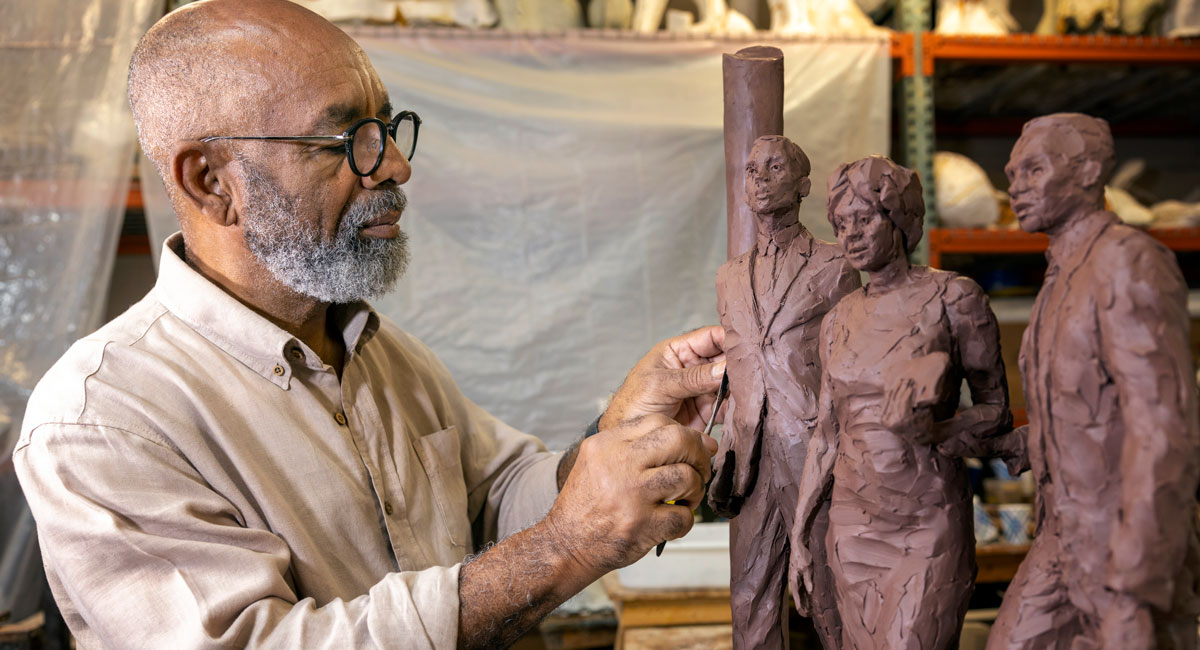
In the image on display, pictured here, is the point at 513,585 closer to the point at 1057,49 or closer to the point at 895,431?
the point at 895,431

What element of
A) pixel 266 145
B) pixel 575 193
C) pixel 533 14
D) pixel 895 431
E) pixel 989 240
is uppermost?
pixel 533 14

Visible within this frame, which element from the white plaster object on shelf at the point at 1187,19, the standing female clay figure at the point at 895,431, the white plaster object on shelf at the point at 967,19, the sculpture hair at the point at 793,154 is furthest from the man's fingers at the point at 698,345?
the white plaster object on shelf at the point at 1187,19

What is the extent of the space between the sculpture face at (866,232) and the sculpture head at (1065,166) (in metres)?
0.18

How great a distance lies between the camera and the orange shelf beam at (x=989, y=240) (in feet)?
9.02

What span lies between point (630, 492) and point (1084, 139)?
2.23 feet

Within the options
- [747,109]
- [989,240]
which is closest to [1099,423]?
[747,109]

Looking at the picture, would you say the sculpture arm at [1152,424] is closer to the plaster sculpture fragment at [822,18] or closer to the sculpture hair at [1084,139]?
the sculpture hair at [1084,139]

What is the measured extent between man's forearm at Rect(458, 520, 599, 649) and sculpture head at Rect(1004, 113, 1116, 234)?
75cm

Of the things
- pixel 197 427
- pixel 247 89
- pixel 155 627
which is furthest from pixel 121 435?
pixel 247 89

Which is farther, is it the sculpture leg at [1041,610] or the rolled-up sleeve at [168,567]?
the rolled-up sleeve at [168,567]

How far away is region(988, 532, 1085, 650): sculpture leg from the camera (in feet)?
2.84

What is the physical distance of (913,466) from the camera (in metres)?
0.98

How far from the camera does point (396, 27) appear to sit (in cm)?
271

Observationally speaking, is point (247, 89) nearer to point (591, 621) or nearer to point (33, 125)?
point (33, 125)
